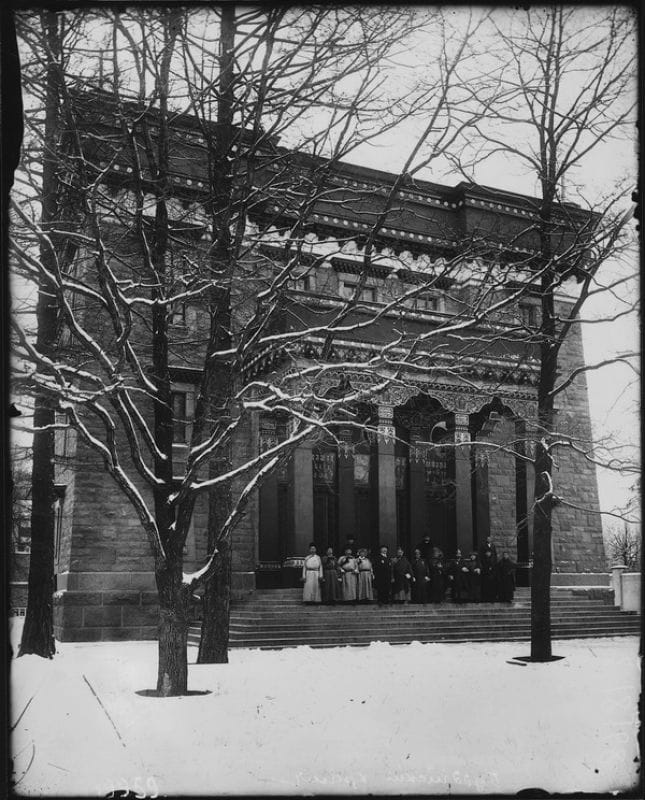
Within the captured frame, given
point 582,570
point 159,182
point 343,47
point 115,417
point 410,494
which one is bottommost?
point 582,570

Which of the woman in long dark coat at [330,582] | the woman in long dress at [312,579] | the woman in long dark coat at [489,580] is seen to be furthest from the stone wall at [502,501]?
the woman in long dress at [312,579]

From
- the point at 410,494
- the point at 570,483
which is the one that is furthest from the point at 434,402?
the point at 570,483

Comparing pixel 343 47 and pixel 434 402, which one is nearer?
pixel 343 47

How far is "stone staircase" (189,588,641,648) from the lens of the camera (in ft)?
61.7

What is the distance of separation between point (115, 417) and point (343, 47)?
14531mm

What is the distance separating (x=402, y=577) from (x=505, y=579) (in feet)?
10.4

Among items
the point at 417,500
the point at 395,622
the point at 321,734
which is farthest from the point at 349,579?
the point at 321,734

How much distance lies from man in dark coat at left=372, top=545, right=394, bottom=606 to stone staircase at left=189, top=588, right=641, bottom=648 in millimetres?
405

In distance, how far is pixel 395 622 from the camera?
20.1m

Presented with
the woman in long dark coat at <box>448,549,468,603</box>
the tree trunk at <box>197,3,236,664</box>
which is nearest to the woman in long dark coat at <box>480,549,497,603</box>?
the woman in long dark coat at <box>448,549,468,603</box>

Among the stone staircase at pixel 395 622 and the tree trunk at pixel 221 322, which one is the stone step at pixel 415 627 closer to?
the stone staircase at pixel 395 622

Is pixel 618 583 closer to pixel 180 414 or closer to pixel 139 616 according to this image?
pixel 180 414

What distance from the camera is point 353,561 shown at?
70.4ft

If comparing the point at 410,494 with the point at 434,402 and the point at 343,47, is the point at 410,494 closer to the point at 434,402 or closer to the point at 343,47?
the point at 434,402
